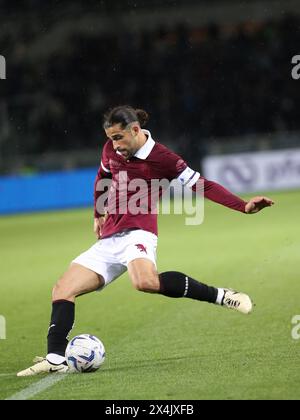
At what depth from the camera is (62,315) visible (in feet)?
→ 21.1

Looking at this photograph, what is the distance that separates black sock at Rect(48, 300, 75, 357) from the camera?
639cm

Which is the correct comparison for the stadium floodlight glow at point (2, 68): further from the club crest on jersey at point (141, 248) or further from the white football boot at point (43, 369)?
the white football boot at point (43, 369)

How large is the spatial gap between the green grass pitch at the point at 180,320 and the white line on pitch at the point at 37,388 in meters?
0.07

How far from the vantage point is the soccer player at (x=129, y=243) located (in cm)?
641

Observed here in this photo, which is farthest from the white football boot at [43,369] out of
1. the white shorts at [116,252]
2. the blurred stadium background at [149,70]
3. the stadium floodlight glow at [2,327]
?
the blurred stadium background at [149,70]

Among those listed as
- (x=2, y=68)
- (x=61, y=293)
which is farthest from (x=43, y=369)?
(x=2, y=68)

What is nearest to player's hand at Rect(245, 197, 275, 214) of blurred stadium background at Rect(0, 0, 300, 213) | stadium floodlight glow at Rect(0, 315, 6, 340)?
stadium floodlight glow at Rect(0, 315, 6, 340)

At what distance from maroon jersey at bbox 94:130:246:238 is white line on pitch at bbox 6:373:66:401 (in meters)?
1.17

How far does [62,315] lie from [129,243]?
2.32 feet

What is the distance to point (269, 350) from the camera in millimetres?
6586

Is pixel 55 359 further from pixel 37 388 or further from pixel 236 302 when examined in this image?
pixel 236 302
